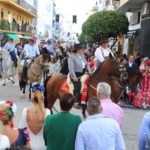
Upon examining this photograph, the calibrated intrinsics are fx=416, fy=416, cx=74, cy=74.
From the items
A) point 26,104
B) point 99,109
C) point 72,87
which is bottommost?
point 26,104

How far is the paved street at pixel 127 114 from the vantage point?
375 inches

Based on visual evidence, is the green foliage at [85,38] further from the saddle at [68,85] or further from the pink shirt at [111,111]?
the pink shirt at [111,111]

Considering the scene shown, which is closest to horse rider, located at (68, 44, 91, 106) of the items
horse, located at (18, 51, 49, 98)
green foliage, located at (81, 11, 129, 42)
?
horse, located at (18, 51, 49, 98)

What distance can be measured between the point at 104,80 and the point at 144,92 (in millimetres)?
3735

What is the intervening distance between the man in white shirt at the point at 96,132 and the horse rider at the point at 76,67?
5710 millimetres

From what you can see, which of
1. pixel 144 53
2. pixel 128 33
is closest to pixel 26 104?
pixel 144 53

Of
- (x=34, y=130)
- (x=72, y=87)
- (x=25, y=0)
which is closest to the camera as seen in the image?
(x=34, y=130)

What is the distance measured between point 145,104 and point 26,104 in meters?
4.00

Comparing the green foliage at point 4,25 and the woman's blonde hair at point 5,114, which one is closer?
the woman's blonde hair at point 5,114

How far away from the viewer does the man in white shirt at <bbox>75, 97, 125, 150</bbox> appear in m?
Answer: 4.83

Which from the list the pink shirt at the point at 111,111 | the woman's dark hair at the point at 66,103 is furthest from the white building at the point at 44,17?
the woman's dark hair at the point at 66,103

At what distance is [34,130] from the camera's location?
18.3 feet

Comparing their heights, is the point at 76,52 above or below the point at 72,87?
above

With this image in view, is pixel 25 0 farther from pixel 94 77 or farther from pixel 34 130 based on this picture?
pixel 34 130
